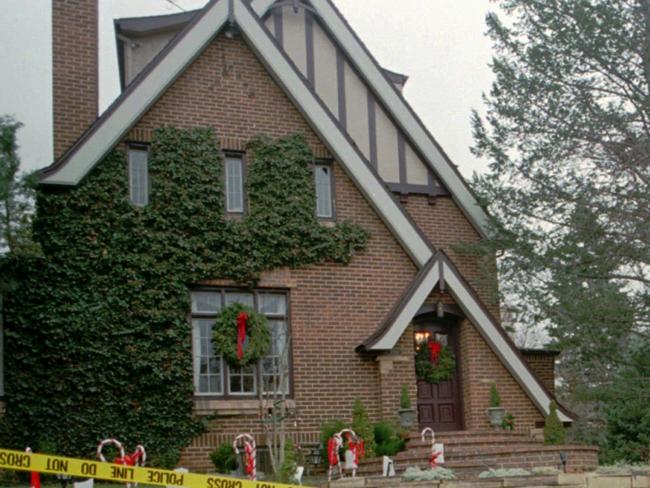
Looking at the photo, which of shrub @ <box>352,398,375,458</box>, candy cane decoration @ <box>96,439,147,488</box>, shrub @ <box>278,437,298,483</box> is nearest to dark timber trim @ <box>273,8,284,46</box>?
shrub @ <box>352,398,375,458</box>

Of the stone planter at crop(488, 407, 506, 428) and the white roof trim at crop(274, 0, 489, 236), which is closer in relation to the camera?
the stone planter at crop(488, 407, 506, 428)

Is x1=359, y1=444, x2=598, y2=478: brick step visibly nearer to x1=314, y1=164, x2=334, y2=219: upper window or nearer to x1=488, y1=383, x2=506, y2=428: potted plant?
x1=488, y1=383, x2=506, y2=428: potted plant

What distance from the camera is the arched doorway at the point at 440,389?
2066 cm

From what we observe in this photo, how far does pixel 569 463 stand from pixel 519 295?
→ 18.1ft

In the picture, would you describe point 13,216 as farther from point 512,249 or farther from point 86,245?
point 512,249

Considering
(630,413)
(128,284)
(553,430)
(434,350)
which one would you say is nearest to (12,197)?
(128,284)

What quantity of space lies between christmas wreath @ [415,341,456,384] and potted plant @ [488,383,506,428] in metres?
0.97

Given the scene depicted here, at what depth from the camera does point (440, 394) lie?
20812 millimetres

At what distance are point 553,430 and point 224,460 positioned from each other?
5938 mm

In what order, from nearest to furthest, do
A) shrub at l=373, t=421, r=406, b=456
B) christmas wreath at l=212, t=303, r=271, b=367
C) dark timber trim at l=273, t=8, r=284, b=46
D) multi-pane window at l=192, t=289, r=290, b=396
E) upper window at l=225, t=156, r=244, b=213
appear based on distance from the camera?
1. shrub at l=373, t=421, r=406, b=456
2. christmas wreath at l=212, t=303, r=271, b=367
3. multi-pane window at l=192, t=289, r=290, b=396
4. upper window at l=225, t=156, r=244, b=213
5. dark timber trim at l=273, t=8, r=284, b=46

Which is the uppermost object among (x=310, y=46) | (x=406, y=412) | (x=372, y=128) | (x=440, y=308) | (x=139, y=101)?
(x=310, y=46)

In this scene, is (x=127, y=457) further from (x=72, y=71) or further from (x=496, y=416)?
(x=496, y=416)

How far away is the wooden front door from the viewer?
67.8 feet

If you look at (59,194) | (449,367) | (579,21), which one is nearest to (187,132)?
(59,194)
